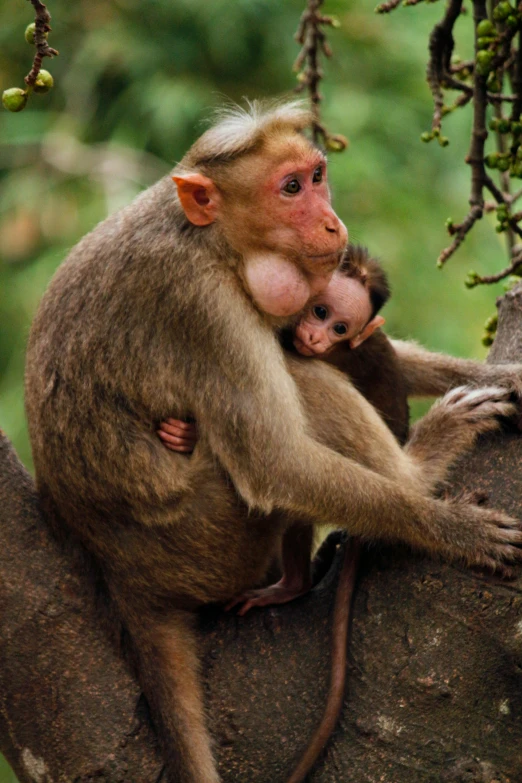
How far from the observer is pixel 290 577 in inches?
152

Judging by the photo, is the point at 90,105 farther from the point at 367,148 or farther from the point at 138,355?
the point at 138,355

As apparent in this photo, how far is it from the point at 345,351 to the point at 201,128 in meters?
6.10

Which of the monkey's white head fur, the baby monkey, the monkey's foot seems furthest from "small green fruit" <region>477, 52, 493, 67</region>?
the monkey's foot

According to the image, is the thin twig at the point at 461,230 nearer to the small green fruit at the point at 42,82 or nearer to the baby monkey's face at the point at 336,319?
the baby monkey's face at the point at 336,319

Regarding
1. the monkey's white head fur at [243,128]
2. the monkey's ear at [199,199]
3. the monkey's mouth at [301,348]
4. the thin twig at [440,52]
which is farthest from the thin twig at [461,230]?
the monkey's ear at [199,199]

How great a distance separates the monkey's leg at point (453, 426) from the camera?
3.73m

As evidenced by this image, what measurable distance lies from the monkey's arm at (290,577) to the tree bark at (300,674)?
0.22 feet

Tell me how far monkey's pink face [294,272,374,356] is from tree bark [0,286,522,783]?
0.84m

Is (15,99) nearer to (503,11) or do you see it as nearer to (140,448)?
(140,448)

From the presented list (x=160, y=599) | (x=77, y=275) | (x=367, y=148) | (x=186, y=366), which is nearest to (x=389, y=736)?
(x=160, y=599)

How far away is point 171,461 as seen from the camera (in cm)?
370

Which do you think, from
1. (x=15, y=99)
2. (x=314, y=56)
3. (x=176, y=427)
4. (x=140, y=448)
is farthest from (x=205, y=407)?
(x=314, y=56)

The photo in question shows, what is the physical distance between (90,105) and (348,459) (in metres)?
7.96

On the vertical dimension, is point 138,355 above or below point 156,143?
above
